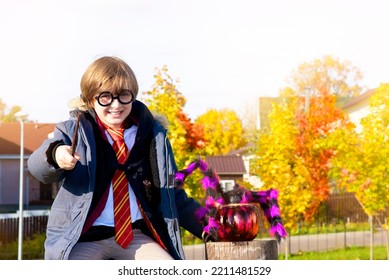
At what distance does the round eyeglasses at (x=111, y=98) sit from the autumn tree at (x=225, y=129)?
35.2 metres

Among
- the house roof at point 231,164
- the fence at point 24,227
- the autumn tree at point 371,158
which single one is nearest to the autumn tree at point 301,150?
the autumn tree at point 371,158

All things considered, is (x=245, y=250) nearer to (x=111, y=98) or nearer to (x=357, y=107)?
(x=111, y=98)

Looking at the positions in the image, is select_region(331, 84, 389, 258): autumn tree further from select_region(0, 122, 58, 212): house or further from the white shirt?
select_region(0, 122, 58, 212): house

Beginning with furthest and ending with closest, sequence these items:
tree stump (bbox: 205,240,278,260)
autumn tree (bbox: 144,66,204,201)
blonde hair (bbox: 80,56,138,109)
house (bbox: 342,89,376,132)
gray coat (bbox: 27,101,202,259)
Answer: house (bbox: 342,89,376,132)
autumn tree (bbox: 144,66,204,201)
tree stump (bbox: 205,240,278,260)
blonde hair (bbox: 80,56,138,109)
gray coat (bbox: 27,101,202,259)

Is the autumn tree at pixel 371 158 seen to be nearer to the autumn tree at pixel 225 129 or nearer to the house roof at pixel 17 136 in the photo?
the house roof at pixel 17 136

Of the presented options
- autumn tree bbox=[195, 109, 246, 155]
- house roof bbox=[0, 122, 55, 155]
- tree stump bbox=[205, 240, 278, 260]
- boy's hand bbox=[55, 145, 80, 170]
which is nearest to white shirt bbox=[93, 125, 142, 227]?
boy's hand bbox=[55, 145, 80, 170]

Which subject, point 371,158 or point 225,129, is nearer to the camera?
point 371,158

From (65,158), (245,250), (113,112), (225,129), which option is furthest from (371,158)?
(225,129)

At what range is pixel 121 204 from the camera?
3.53 metres

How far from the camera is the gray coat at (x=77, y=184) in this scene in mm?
3451

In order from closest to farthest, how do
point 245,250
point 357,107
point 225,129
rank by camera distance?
point 245,250 → point 357,107 → point 225,129

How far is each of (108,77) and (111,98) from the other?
0.31ft

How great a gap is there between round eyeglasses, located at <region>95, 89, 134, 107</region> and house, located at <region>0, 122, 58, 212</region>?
30095 mm

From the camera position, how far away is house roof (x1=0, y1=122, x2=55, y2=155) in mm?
34156
